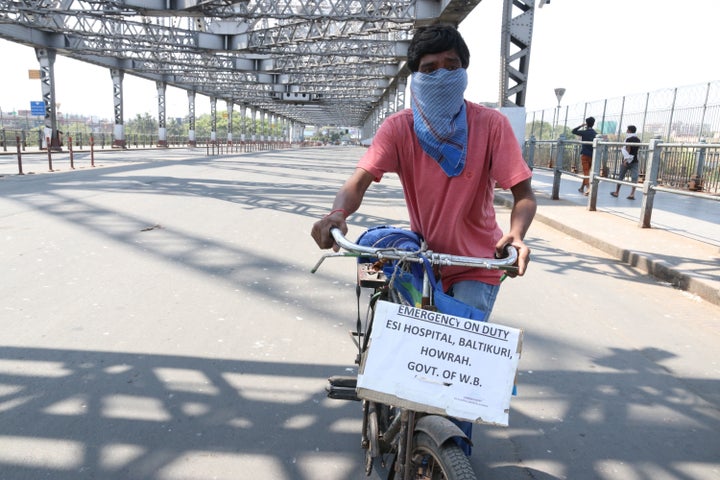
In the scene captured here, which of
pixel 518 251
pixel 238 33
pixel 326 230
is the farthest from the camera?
pixel 238 33

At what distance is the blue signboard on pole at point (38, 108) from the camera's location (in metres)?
33.3

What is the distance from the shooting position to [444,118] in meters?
2.38

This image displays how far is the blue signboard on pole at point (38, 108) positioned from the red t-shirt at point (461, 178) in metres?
36.9

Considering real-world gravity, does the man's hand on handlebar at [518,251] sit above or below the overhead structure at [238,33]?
below

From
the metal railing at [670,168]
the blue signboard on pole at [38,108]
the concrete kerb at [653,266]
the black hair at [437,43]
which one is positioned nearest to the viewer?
the black hair at [437,43]

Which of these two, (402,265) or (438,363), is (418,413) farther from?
(402,265)

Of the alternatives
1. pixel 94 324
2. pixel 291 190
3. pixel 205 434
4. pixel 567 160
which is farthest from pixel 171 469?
pixel 567 160

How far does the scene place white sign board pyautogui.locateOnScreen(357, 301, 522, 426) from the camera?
5.81ft

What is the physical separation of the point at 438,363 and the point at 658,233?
8643mm

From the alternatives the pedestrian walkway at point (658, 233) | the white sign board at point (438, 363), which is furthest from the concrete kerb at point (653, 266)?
the white sign board at point (438, 363)

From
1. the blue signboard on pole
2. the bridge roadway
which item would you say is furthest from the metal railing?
the blue signboard on pole

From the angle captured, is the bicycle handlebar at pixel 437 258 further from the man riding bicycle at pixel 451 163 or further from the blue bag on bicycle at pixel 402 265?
the man riding bicycle at pixel 451 163

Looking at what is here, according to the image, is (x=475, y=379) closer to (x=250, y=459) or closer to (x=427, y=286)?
(x=427, y=286)

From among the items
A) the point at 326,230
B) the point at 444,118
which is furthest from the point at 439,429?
the point at 444,118
